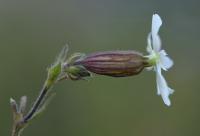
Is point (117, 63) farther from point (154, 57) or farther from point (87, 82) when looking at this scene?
point (87, 82)

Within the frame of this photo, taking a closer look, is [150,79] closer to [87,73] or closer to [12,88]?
[12,88]

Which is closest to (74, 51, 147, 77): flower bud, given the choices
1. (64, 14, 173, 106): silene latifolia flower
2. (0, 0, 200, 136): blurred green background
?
(64, 14, 173, 106): silene latifolia flower

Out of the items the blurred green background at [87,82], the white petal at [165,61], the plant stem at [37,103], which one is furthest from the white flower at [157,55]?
the blurred green background at [87,82]

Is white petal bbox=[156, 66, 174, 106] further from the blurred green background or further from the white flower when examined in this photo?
the blurred green background

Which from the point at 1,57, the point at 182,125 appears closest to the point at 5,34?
the point at 1,57

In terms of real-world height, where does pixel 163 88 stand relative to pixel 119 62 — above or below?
below

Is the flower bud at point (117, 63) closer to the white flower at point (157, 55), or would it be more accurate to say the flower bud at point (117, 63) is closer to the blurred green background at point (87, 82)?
the white flower at point (157, 55)

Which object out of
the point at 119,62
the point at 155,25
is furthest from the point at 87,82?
the point at 155,25
